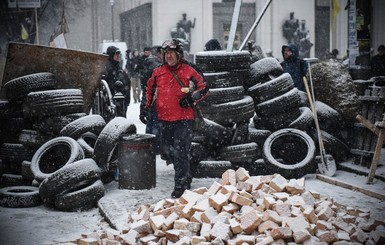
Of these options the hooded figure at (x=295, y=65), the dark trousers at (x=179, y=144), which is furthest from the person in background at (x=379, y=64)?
the dark trousers at (x=179, y=144)

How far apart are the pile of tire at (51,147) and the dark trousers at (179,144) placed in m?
0.82

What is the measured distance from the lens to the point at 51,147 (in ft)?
27.3

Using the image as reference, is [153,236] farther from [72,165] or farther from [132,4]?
[132,4]

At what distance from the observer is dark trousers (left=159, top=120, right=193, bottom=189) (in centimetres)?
723

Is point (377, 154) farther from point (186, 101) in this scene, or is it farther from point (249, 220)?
point (249, 220)

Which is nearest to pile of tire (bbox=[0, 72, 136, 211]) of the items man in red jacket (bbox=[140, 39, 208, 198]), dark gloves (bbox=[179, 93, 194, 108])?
man in red jacket (bbox=[140, 39, 208, 198])

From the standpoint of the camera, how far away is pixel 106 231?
5895 millimetres

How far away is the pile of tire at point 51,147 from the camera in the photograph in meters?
7.38

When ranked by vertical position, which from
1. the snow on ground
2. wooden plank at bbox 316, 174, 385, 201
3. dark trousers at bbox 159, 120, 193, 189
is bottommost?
the snow on ground

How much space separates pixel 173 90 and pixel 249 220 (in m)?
2.45

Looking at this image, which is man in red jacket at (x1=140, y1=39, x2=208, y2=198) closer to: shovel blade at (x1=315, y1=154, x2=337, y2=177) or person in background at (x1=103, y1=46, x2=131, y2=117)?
shovel blade at (x1=315, y1=154, x2=337, y2=177)

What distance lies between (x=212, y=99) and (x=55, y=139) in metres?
2.57

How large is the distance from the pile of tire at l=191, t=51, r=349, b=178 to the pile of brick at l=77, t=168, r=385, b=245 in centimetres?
215

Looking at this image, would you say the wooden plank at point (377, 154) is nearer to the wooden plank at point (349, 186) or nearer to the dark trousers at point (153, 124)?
the wooden plank at point (349, 186)
